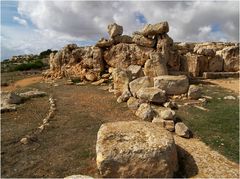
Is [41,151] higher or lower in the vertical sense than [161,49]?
lower

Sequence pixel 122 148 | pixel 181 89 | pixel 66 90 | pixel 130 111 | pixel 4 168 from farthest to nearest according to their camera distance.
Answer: pixel 66 90
pixel 181 89
pixel 130 111
pixel 4 168
pixel 122 148

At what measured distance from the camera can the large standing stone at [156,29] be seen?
2180 cm

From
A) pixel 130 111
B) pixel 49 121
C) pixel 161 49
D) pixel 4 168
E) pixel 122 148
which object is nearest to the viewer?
pixel 122 148

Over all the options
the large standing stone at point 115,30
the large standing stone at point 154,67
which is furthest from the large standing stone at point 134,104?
the large standing stone at point 115,30

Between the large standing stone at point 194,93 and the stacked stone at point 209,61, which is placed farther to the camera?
the stacked stone at point 209,61

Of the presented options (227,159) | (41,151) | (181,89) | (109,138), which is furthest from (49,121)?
(181,89)

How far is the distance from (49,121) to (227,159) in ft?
20.4

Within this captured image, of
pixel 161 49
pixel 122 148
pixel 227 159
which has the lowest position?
pixel 227 159

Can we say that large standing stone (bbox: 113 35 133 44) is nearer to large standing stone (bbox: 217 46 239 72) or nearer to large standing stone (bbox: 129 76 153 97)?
large standing stone (bbox: 217 46 239 72)

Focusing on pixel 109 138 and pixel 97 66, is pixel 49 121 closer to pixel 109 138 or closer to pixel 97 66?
pixel 109 138

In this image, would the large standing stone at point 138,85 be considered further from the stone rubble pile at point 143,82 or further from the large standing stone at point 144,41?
the large standing stone at point 144,41

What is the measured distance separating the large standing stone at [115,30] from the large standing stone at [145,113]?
1321 centimetres

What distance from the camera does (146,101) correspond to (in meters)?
12.3

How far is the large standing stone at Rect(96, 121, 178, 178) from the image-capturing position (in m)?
6.17
